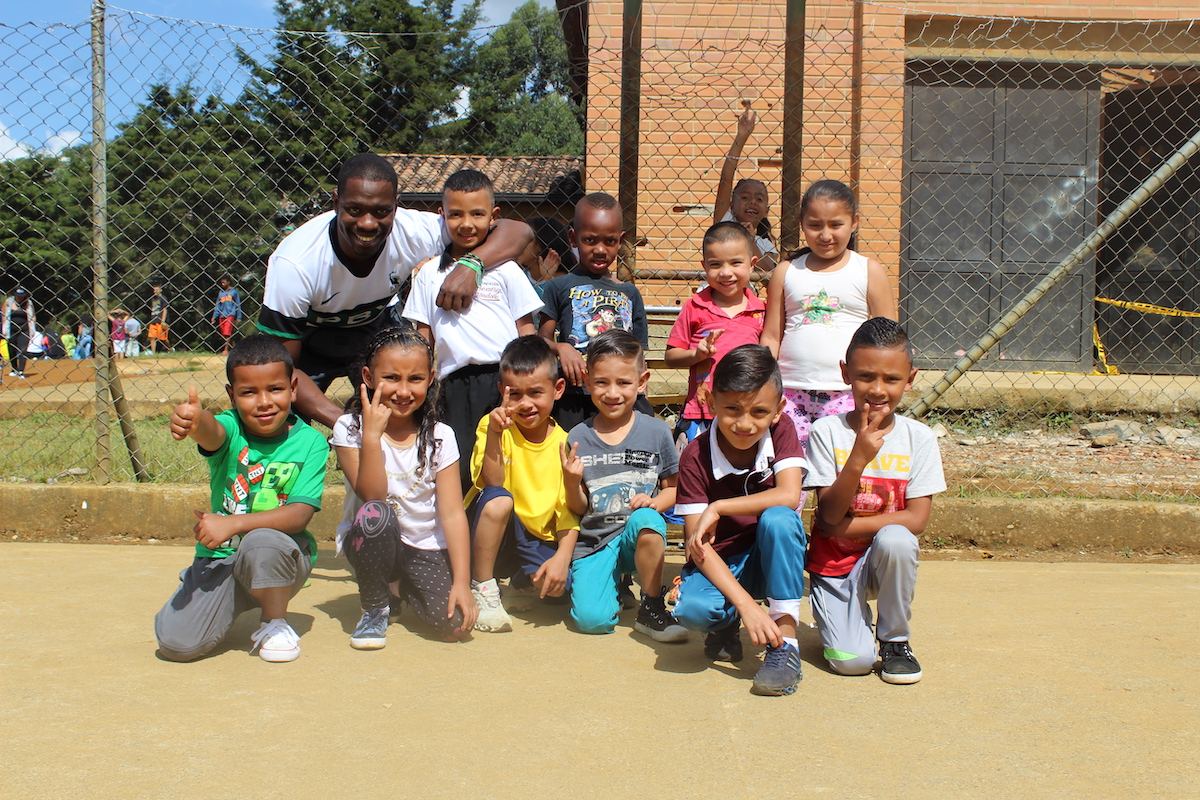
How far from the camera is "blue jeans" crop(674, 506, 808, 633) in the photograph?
2.67 meters

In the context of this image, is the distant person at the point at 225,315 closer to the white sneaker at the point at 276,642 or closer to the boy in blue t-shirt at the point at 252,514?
the boy in blue t-shirt at the point at 252,514

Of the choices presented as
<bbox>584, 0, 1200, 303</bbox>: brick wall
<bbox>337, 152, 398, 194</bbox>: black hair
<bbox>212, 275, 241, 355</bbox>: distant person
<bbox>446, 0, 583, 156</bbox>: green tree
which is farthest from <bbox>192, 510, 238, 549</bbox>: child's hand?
<bbox>446, 0, 583, 156</bbox>: green tree

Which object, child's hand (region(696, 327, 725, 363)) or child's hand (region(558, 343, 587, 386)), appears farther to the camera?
child's hand (region(558, 343, 587, 386))

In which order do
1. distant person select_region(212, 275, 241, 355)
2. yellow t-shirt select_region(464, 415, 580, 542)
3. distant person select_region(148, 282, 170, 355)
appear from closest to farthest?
yellow t-shirt select_region(464, 415, 580, 542)
distant person select_region(148, 282, 170, 355)
distant person select_region(212, 275, 241, 355)

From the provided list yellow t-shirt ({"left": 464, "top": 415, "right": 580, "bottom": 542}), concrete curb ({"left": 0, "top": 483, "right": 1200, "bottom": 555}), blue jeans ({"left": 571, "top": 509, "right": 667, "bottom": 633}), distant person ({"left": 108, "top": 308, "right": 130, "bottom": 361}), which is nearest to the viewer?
blue jeans ({"left": 571, "top": 509, "right": 667, "bottom": 633})

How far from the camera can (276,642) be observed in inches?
106

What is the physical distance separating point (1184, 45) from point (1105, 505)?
5410 mm

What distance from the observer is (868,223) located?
6758 millimetres

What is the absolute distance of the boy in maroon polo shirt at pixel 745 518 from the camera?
8.69ft

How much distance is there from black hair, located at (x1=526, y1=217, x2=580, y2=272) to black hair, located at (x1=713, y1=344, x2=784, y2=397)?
1.86m

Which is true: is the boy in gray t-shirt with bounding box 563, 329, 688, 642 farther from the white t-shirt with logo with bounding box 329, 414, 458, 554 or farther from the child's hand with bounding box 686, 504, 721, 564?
the white t-shirt with logo with bounding box 329, 414, 458, 554

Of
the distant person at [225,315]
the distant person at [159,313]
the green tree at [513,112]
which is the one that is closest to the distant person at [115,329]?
the distant person at [159,313]

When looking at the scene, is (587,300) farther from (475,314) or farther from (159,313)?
(159,313)

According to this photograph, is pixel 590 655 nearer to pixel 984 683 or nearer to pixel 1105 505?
pixel 984 683
